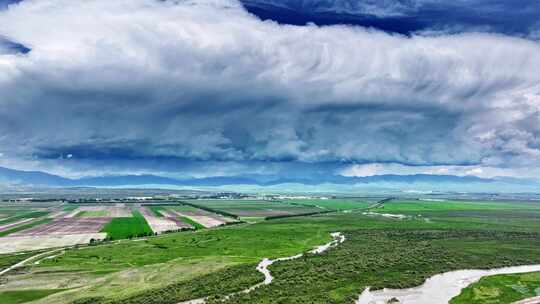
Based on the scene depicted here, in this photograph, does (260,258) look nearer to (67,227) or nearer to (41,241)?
(41,241)

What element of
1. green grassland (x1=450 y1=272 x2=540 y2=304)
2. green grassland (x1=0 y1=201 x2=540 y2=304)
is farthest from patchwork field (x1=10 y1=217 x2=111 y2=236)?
green grassland (x1=450 y1=272 x2=540 y2=304)

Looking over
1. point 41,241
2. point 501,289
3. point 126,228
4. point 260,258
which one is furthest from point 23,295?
point 126,228

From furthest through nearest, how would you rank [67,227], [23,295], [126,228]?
[67,227], [126,228], [23,295]

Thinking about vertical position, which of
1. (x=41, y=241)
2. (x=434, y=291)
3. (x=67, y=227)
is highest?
(x=67, y=227)

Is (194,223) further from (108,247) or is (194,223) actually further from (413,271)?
(413,271)

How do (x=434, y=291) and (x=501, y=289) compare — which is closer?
(x=434, y=291)

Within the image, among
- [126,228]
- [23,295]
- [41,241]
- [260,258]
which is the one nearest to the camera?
[23,295]

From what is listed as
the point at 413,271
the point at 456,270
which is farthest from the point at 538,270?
the point at 413,271

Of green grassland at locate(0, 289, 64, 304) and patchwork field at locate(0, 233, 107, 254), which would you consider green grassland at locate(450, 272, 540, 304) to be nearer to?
green grassland at locate(0, 289, 64, 304)
